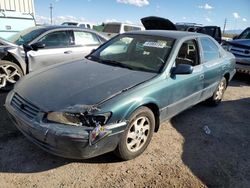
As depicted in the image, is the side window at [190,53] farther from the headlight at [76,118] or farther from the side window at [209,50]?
the headlight at [76,118]

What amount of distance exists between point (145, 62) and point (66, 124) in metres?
1.65

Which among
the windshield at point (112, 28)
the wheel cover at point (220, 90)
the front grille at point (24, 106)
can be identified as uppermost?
the front grille at point (24, 106)

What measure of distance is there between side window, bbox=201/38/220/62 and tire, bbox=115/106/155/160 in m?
1.93

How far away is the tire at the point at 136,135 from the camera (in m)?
3.06

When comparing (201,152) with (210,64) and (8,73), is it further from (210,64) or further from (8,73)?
(8,73)

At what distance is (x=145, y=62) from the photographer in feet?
12.6

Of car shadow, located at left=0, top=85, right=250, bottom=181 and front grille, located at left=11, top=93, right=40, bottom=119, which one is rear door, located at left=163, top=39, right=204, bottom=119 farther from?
front grille, located at left=11, top=93, right=40, bottom=119

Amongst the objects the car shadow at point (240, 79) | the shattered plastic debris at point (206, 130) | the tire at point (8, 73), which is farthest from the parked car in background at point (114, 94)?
the car shadow at point (240, 79)

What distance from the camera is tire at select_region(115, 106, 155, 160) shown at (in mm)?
3057

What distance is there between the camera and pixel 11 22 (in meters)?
8.64

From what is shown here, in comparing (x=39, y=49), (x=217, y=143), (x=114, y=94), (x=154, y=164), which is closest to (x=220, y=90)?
(x=217, y=143)

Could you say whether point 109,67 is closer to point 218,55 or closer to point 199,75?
point 199,75

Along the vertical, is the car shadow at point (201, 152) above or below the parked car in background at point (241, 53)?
below

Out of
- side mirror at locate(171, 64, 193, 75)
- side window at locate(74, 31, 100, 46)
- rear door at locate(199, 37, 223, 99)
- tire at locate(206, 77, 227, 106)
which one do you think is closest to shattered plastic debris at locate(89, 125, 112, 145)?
side mirror at locate(171, 64, 193, 75)
